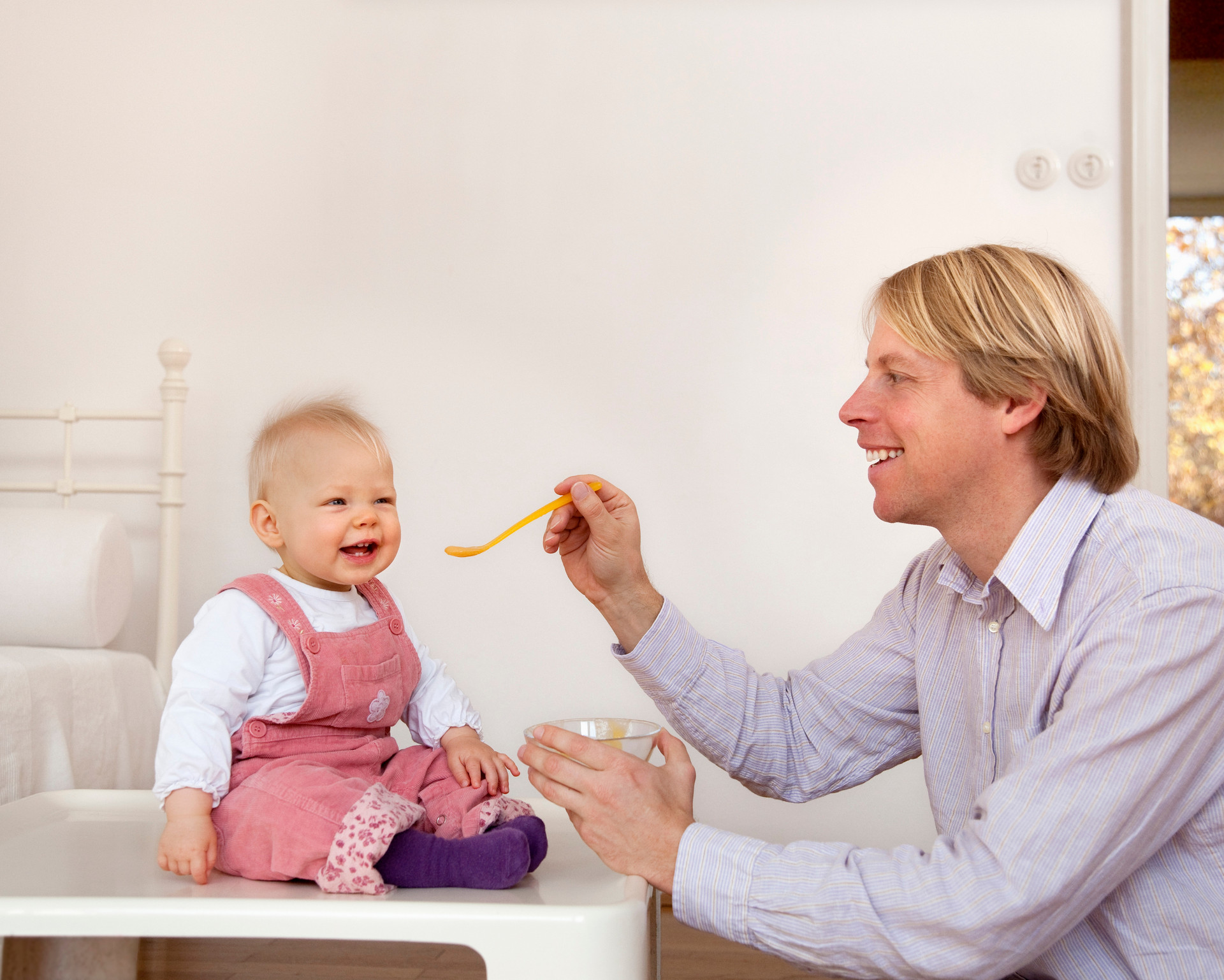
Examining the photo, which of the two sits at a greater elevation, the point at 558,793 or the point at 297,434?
the point at 297,434

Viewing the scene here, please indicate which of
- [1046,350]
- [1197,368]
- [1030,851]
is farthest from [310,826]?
[1197,368]

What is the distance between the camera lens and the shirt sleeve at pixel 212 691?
0.91 m

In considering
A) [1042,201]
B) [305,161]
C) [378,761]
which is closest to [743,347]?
[1042,201]

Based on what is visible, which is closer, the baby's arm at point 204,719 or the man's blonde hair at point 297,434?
the baby's arm at point 204,719

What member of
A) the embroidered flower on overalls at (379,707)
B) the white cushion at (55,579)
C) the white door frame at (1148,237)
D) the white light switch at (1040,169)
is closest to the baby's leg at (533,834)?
the embroidered flower on overalls at (379,707)

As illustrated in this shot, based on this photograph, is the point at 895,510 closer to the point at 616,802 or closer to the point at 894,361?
the point at 894,361

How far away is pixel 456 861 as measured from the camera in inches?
32.7

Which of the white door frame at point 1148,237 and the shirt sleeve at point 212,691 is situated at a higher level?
the white door frame at point 1148,237

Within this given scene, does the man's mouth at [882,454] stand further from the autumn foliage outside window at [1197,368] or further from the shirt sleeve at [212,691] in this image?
the autumn foliage outside window at [1197,368]

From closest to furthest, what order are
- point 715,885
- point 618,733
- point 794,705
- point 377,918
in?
point 377,918 → point 715,885 → point 618,733 → point 794,705

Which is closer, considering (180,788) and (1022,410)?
(180,788)

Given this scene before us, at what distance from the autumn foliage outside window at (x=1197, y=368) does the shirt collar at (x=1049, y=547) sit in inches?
131

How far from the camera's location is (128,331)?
7.84ft

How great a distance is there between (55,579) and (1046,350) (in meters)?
1.59
